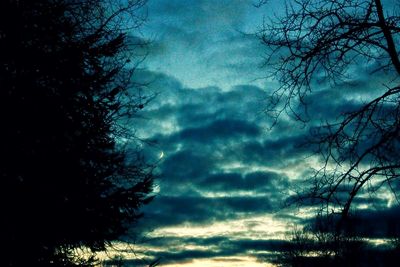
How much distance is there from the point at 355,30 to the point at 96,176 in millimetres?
5101

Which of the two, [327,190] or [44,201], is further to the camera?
[44,201]

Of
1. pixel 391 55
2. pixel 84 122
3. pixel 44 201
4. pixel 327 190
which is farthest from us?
pixel 84 122

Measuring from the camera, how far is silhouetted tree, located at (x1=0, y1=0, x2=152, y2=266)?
7.71 meters

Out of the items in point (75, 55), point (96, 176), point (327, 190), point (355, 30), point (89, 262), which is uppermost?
point (75, 55)

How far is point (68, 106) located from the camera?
849 cm

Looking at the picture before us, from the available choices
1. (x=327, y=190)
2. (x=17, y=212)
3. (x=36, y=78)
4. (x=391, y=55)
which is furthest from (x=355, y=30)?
(x=17, y=212)

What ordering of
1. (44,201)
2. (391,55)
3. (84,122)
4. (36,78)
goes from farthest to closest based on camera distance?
(84,122)
(36,78)
(44,201)
(391,55)

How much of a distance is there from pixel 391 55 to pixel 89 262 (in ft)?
20.6

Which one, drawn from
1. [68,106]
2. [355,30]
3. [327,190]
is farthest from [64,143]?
[355,30]

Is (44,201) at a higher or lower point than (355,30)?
lower

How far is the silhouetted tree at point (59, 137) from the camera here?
25.3 feet

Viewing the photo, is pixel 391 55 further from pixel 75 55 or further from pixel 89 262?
pixel 89 262

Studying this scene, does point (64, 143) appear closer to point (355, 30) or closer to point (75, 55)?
point (75, 55)

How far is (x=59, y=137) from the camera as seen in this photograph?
8297 millimetres
